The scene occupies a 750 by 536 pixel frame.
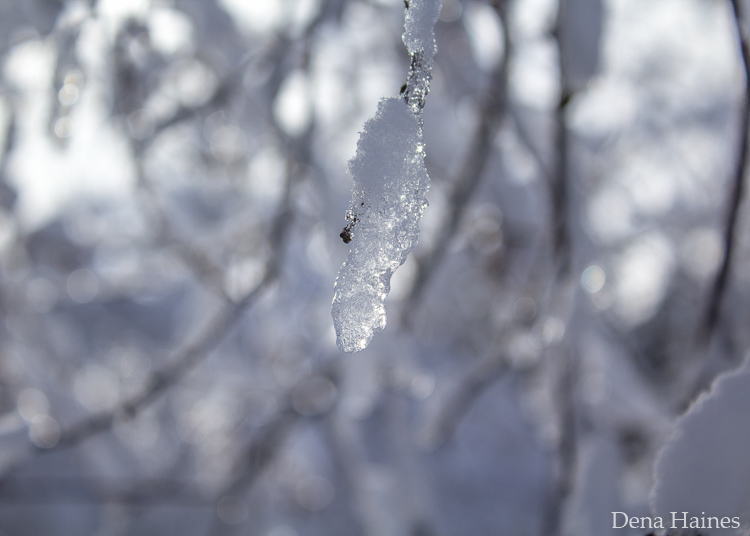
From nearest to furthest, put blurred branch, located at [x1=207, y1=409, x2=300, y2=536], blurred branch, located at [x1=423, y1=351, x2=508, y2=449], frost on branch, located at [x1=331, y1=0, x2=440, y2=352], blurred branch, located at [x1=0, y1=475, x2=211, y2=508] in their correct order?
frost on branch, located at [x1=331, y1=0, x2=440, y2=352] < blurred branch, located at [x1=423, y1=351, x2=508, y2=449] < blurred branch, located at [x1=207, y1=409, x2=300, y2=536] < blurred branch, located at [x1=0, y1=475, x2=211, y2=508]

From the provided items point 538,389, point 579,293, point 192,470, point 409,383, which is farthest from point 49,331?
point 579,293

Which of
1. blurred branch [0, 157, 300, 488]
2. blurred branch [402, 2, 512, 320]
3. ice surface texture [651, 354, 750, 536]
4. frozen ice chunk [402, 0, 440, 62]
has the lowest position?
ice surface texture [651, 354, 750, 536]

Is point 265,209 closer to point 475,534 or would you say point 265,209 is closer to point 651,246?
point 651,246

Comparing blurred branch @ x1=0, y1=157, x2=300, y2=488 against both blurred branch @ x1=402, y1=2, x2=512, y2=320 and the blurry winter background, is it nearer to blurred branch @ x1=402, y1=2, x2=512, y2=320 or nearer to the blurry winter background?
the blurry winter background

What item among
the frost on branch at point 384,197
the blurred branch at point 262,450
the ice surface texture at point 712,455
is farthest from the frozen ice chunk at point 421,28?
the blurred branch at point 262,450

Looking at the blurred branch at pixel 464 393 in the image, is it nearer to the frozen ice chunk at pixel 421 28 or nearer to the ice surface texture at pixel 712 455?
the ice surface texture at pixel 712 455

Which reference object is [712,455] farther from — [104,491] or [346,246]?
[104,491]

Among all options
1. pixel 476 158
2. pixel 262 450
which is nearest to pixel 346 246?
pixel 476 158

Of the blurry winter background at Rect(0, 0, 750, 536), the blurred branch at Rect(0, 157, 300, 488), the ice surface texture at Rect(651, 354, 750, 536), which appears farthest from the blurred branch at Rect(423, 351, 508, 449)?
the ice surface texture at Rect(651, 354, 750, 536)
